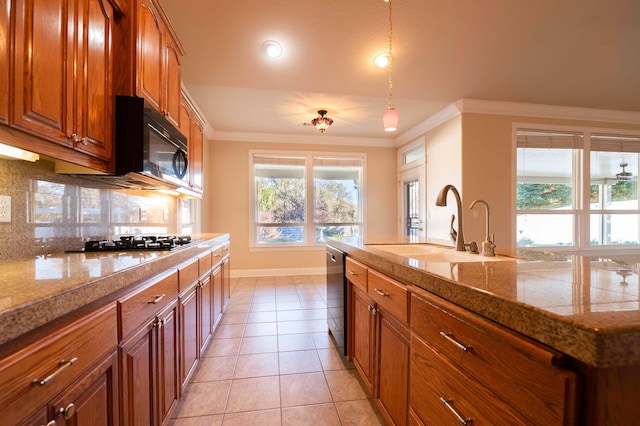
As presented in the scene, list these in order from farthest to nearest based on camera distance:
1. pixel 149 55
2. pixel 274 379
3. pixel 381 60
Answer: pixel 381 60 → pixel 274 379 → pixel 149 55

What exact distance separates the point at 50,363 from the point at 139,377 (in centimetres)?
52

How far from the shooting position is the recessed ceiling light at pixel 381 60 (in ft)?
8.04

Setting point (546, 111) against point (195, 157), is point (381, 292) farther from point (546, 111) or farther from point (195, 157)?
point (546, 111)

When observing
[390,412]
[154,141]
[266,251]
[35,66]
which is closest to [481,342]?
[390,412]

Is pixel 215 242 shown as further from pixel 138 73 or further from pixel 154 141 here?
pixel 138 73

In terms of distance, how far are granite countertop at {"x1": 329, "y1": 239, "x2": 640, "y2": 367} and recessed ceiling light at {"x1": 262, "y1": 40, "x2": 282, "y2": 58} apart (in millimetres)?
2150

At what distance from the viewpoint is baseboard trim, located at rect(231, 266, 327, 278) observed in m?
4.73

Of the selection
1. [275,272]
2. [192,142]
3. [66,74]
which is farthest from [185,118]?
[275,272]

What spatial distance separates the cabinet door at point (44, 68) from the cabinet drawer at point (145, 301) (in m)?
0.68

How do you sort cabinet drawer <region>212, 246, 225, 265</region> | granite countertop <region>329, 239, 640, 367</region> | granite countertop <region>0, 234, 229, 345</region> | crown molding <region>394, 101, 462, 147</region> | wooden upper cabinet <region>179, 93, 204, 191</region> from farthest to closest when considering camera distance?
crown molding <region>394, 101, 462, 147</region> < wooden upper cabinet <region>179, 93, 204, 191</region> < cabinet drawer <region>212, 246, 225, 265</region> < granite countertop <region>0, 234, 229, 345</region> < granite countertop <region>329, 239, 640, 367</region>

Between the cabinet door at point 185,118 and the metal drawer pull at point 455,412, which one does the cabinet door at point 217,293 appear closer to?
the cabinet door at point 185,118

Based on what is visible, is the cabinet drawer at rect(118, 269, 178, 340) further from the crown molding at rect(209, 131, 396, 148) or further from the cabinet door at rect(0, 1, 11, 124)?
the crown molding at rect(209, 131, 396, 148)

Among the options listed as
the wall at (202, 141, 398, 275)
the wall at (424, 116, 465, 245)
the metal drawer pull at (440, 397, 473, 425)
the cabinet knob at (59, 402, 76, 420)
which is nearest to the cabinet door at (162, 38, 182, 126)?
the cabinet knob at (59, 402, 76, 420)

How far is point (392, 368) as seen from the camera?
1231 millimetres
